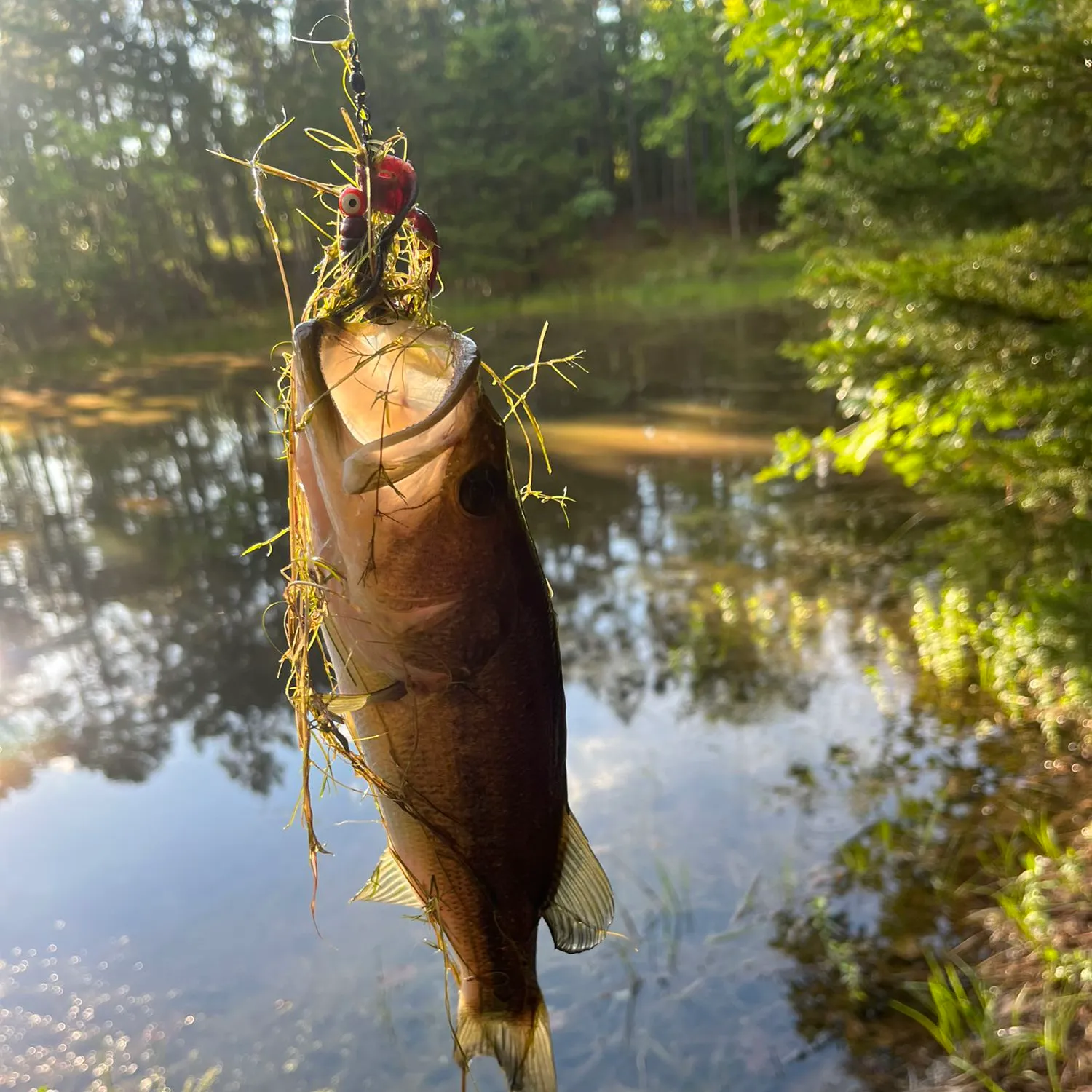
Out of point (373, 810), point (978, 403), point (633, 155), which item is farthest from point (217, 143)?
point (978, 403)

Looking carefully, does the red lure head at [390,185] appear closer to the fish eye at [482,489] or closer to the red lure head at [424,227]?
the red lure head at [424,227]

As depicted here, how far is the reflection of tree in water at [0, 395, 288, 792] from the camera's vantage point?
6.21m

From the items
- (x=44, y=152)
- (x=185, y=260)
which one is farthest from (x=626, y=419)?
(x=44, y=152)

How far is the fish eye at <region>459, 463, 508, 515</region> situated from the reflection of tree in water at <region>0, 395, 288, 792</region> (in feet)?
15.9

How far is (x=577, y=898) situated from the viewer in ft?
5.02

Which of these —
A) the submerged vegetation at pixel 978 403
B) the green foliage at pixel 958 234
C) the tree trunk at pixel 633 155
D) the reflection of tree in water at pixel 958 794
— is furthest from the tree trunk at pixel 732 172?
the reflection of tree in water at pixel 958 794

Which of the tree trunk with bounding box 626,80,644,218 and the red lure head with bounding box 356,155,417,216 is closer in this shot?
the red lure head with bounding box 356,155,417,216

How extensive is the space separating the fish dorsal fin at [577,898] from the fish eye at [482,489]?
23.9 inches

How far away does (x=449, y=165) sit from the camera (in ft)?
85.5

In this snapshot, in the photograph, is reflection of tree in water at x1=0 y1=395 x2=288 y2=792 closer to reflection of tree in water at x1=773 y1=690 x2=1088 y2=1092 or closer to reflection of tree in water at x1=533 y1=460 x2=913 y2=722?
reflection of tree in water at x1=533 y1=460 x2=913 y2=722

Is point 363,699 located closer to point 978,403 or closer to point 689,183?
point 978,403

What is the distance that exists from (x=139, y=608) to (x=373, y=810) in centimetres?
422

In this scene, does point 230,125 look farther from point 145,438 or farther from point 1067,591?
point 1067,591

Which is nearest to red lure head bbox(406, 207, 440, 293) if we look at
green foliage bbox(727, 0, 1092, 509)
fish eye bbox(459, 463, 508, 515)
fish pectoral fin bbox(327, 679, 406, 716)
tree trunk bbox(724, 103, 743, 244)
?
fish eye bbox(459, 463, 508, 515)
